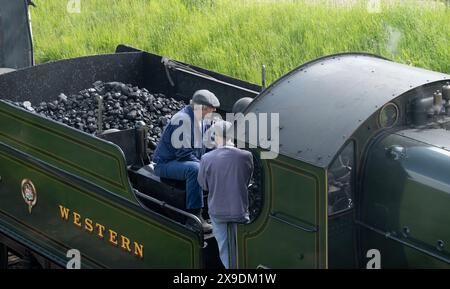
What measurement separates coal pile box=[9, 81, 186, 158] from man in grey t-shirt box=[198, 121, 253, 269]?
6.79 ft

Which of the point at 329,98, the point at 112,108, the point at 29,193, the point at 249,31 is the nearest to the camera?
the point at 329,98

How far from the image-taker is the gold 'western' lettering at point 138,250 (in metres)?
6.18

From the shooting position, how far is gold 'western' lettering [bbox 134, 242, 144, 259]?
6176 millimetres

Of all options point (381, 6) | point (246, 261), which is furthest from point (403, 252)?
point (381, 6)

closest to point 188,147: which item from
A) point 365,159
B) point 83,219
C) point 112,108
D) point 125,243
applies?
point 125,243

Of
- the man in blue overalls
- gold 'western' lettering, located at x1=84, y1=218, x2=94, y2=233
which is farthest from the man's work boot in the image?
gold 'western' lettering, located at x1=84, y1=218, x2=94, y2=233

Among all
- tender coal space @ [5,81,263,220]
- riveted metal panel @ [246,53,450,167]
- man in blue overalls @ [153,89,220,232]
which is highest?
riveted metal panel @ [246,53,450,167]

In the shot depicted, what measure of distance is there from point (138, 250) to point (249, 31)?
789cm

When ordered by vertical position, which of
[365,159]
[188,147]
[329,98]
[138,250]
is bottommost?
[138,250]

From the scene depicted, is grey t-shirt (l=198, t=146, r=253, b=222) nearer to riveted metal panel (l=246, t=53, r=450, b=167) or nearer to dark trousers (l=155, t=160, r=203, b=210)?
riveted metal panel (l=246, t=53, r=450, b=167)

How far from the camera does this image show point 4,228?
7535mm

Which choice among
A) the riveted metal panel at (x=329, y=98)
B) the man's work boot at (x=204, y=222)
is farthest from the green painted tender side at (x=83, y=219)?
the riveted metal panel at (x=329, y=98)

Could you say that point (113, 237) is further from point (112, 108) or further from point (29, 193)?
point (112, 108)

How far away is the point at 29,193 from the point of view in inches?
282
